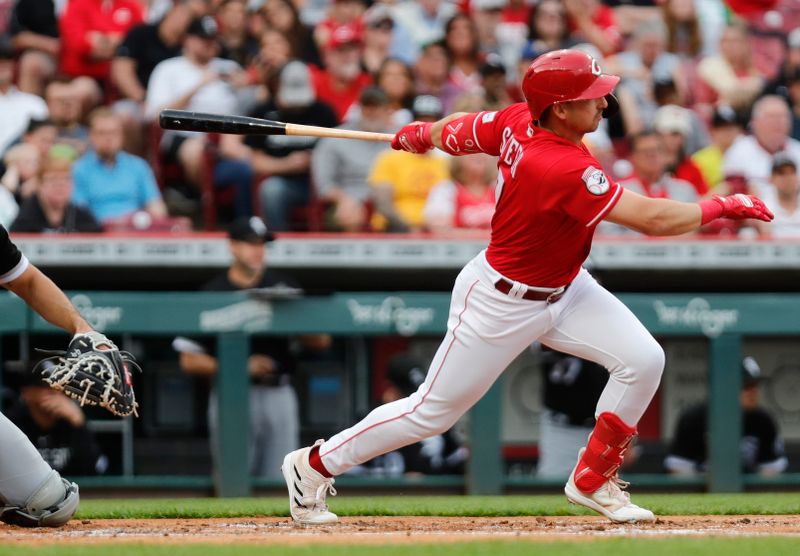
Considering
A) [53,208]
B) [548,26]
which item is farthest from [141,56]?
[548,26]

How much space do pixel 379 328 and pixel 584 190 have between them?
11.3 ft

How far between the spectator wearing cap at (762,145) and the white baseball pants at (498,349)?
4.52m

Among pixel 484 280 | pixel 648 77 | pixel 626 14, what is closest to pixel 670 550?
pixel 484 280

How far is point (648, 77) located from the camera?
380 inches

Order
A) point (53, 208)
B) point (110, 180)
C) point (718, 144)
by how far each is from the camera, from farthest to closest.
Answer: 1. point (718, 144)
2. point (110, 180)
3. point (53, 208)

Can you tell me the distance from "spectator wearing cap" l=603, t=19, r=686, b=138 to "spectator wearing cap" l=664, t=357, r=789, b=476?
2.12 m

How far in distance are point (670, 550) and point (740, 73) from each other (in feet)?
21.2

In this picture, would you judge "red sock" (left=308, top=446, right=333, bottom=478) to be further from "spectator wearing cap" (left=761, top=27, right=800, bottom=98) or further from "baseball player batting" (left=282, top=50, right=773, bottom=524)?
"spectator wearing cap" (left=761, top=27, right=800, bottom=98)

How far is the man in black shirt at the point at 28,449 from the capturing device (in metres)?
4.48

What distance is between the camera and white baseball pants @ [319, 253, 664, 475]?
4637mm

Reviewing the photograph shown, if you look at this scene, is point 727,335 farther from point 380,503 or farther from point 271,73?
point 271,73

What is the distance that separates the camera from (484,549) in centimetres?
406

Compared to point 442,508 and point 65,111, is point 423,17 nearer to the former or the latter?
point 65,111

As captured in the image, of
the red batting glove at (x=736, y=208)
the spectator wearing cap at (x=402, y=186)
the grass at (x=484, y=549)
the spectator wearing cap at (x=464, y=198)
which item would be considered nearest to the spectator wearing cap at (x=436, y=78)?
the spectator wearing cap at (x=402, y=186)
